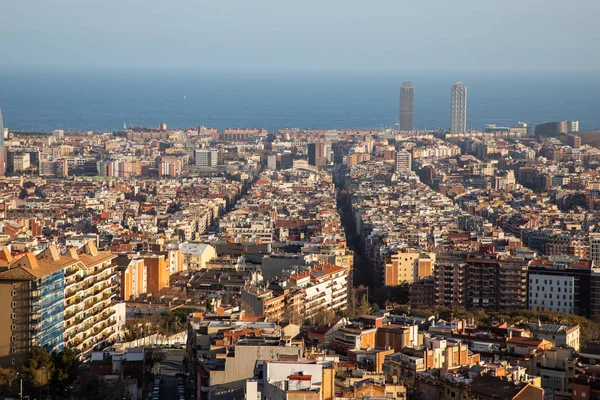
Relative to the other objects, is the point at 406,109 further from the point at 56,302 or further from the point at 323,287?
the point at 56,302

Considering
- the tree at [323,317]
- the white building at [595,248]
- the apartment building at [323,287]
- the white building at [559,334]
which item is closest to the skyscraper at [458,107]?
the white building at [595,248]

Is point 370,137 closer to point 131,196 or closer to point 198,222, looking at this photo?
point 131,196

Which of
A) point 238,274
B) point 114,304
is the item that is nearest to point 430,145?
point 238,274

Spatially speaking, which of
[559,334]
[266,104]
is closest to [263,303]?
[559,334]

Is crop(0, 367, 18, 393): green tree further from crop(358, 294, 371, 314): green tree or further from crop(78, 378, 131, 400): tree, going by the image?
crop(358, 294, 371, 314): green tree

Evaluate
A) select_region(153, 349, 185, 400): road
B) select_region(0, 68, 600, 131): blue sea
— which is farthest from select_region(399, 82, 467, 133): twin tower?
select_region(153, 349, 185, 400): road
